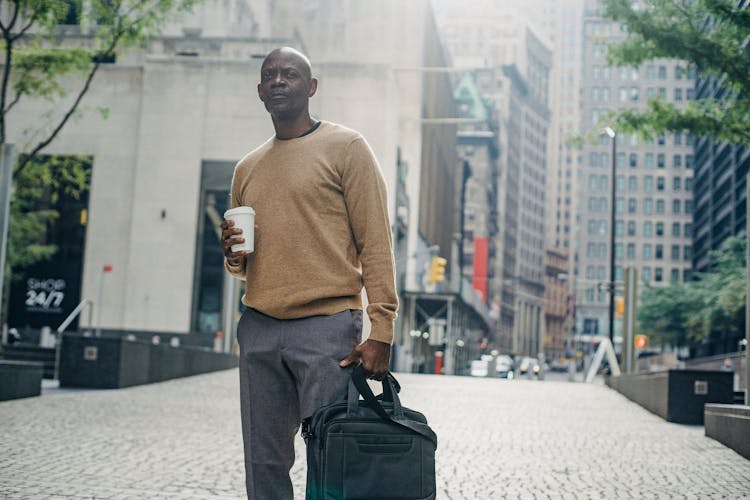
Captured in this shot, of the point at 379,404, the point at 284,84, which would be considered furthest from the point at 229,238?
the point at 379,404

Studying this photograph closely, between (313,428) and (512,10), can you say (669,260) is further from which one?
(313,428)

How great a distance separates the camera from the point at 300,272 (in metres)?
3.75

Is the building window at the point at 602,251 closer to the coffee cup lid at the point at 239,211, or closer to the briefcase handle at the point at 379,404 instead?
the coffee cup lid at the point at 239,211

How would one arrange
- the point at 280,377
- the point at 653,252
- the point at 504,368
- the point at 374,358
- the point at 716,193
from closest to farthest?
the point at 374,358, the point at 280,377, the point at 504,368, the point at 716,193, the point at 653,252

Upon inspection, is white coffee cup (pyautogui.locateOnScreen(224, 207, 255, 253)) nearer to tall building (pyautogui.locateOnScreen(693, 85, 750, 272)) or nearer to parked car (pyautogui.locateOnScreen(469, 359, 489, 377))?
parked car (pyautogui.locateOnScreen(469, 359, 489, 377))

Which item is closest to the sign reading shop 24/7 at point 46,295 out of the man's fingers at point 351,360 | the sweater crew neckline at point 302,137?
the sweater crew neckline at point 302,137

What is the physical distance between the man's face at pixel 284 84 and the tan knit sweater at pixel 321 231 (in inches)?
4.5

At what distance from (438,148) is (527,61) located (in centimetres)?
11093

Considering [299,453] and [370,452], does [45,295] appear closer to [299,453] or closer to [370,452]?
[299,453]

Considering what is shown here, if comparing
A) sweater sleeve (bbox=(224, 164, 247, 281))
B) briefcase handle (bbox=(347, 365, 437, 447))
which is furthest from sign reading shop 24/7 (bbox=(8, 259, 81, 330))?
briefcase handle (bbox=(347, 365, 437, 447))

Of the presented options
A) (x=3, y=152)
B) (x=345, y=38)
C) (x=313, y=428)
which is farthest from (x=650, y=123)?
(x=345, y=38)

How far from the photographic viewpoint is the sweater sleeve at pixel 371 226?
144 inches

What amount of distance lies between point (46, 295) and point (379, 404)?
150 feet

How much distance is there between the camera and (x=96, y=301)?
4681 cm
